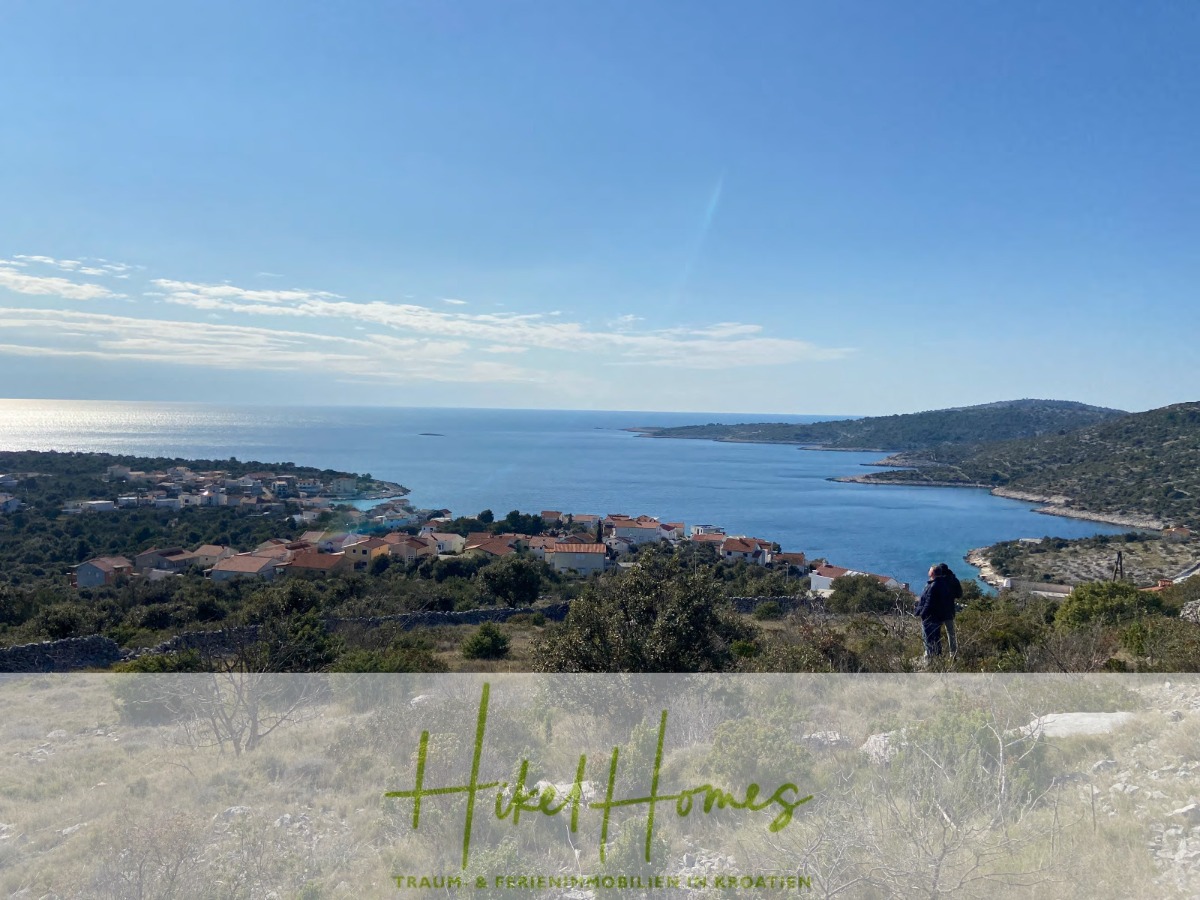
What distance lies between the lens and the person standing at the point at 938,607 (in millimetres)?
6566

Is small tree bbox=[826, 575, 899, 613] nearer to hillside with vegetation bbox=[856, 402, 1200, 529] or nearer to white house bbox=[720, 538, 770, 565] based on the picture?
white house bbox=[720, 538, 770, 565]

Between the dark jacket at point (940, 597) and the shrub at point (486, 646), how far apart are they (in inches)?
273

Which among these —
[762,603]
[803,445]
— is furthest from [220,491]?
[803,445]

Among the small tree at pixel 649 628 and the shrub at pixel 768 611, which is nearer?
the small tree at pixel 649 628

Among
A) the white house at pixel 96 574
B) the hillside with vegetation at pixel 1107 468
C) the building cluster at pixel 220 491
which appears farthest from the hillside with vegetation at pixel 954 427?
the white house at pixel 96 574

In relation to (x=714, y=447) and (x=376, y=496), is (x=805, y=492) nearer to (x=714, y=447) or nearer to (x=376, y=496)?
(x=376, y=496)

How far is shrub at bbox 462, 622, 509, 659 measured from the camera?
11.2 meters

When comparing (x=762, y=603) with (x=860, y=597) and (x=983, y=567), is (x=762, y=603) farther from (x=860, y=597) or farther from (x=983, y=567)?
(x=983, y=567)

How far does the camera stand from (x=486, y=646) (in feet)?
36.9

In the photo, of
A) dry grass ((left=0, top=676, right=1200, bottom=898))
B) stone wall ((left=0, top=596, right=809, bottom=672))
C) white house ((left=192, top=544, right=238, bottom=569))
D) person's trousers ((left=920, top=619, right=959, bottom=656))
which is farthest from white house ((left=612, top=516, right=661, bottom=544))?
dry grass ((left=0, top=676, right=1200, bottom=898))

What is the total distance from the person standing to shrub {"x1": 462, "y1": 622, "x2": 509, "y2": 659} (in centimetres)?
680

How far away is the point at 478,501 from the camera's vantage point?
66.0m

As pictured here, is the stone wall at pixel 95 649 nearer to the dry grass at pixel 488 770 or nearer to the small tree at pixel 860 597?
the dry grass at pixel 488 770

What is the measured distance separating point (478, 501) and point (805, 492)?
39380mm
